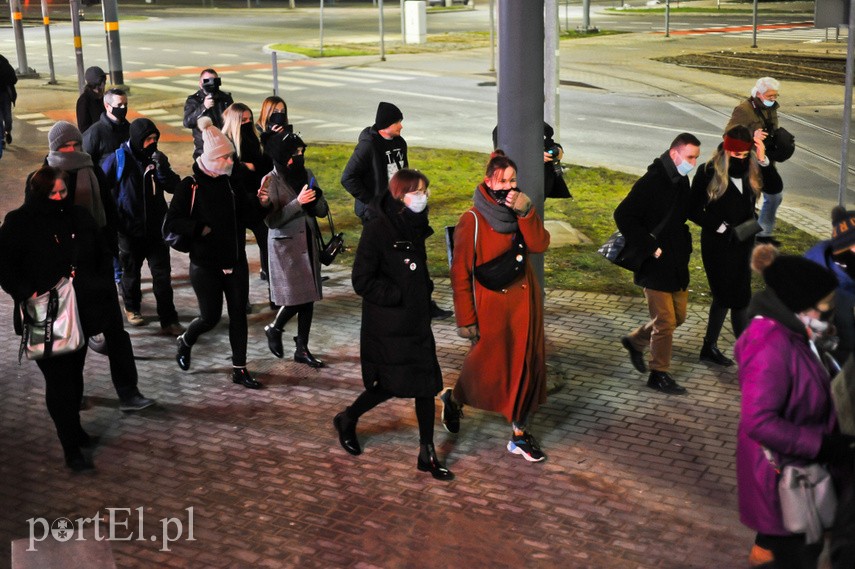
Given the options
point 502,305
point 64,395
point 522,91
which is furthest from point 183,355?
point 522,91

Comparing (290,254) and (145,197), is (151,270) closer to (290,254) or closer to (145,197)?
(145,197)

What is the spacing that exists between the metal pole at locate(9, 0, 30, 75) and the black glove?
25789mm

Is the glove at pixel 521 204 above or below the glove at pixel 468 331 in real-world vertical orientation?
above

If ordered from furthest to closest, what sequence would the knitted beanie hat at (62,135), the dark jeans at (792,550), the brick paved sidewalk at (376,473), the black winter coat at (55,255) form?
the knitted beanie hat at (62,135) < the black winter coat at (55,255) < the brick paved sidewalk at (376,473) < the dark jeans at (792,550)

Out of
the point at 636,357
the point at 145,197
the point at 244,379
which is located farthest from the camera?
A: the point at 145,197

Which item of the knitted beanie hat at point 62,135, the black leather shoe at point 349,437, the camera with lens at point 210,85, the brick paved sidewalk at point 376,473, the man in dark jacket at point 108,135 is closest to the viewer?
the brick paved sidewalk at point 376,473

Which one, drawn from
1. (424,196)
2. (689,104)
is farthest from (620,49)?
(424,196)

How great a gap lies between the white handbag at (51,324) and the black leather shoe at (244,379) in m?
1.69

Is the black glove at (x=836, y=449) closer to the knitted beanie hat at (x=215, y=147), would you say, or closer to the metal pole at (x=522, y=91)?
the metal pole at (x=522, y=91)

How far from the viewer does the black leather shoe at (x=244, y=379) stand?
28.5ft

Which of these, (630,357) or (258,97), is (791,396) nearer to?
(630,357)

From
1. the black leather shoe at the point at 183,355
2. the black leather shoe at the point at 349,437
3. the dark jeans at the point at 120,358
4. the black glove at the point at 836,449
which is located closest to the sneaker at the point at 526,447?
the black leather shoe at the point at 349,437

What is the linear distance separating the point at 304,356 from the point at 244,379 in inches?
24.5

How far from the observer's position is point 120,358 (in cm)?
813
